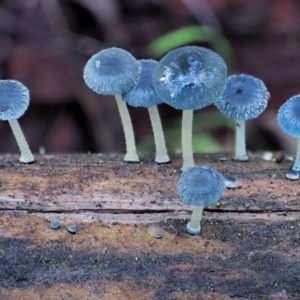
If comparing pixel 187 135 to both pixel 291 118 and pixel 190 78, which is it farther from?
pixel 291 118

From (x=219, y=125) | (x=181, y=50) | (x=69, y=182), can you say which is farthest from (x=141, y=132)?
(x=181, y=50)

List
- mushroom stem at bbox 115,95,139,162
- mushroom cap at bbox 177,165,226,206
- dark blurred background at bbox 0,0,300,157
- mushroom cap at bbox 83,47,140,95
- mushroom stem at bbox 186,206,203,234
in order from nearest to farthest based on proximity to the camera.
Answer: mushroom cap at bbox 177,165,226,206 < mushroom stem at bbox 186,206,203,234 < mushroom cap at bbox 83,47,140,95 < mushroom stem at bbox 115,95,139,162 < dark blurred background at bbox 0,0,300,157

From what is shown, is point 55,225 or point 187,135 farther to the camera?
point 187,135

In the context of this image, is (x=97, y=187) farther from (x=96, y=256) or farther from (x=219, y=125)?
(x=219, y=125)

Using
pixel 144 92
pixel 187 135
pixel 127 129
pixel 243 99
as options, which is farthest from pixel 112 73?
pixel 243 99

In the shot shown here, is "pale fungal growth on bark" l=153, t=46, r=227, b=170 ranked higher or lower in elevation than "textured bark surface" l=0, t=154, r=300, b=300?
higher

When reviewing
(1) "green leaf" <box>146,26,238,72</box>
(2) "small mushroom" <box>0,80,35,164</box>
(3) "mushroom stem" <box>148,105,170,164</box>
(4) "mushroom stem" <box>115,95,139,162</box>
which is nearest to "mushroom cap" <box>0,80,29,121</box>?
(2) "small mushroom" <box>0,80,35,164</box>

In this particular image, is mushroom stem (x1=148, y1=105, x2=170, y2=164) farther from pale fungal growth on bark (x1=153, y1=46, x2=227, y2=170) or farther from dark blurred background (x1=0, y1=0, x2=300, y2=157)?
dark blurred background (x1=0, y1=0, x2=300, y2=157)

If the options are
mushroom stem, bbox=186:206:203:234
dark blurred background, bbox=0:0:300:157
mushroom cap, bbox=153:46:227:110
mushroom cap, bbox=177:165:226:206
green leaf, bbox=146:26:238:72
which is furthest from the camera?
dark blurred background, bbox=0:0:300:157
